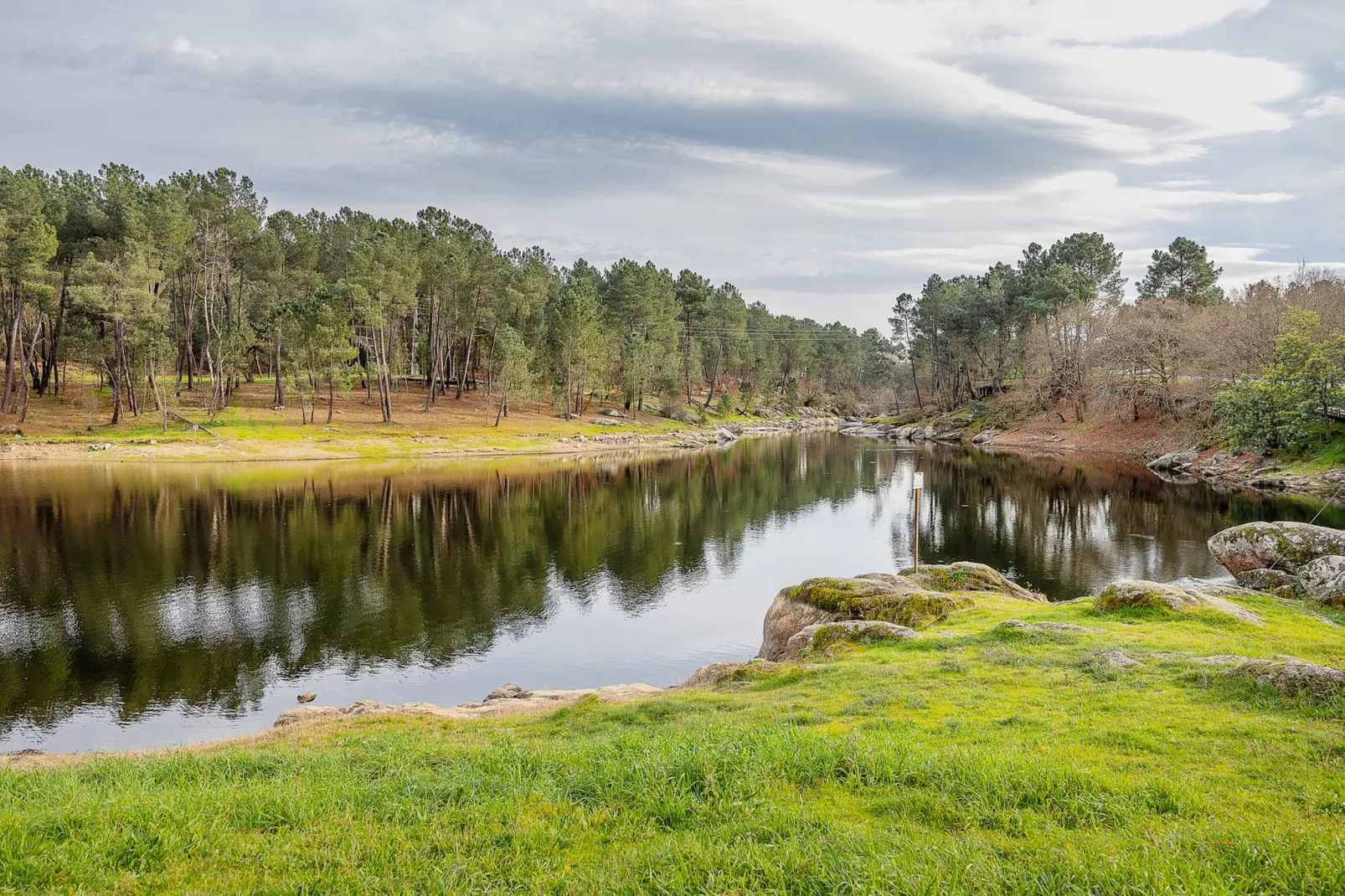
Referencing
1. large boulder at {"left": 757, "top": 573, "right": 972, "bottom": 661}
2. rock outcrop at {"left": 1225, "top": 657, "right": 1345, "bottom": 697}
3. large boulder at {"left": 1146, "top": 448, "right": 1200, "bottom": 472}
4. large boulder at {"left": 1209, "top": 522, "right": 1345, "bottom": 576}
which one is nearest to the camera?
rock outcrop at {"left": 1225, "top": 657, "right": 1345, "bottom": 697}

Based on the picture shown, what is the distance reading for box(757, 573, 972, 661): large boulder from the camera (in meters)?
18.5

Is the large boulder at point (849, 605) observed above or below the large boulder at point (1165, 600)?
below

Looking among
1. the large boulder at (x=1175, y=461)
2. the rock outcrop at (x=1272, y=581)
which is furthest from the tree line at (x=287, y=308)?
the rock outcrop at (x=1272, y=581)

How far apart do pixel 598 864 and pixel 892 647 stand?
11.0 meters

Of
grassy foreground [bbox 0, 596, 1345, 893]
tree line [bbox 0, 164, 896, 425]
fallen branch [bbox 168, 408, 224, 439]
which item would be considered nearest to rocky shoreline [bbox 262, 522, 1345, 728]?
grassy foreground [bbox 0, 596, 1345, 893]

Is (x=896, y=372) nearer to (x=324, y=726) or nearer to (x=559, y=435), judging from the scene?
(x=559, y=435)

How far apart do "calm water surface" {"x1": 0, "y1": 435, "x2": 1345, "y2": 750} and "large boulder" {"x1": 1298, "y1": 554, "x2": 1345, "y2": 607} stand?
9036mm

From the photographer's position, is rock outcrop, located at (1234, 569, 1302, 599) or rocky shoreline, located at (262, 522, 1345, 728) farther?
→ rock outcrop, located at (1234, 569, 1302, 599)

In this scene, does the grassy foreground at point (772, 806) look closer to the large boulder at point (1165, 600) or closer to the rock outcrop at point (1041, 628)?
the rock outcrop at point (1041, 628)

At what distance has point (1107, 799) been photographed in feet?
21.0

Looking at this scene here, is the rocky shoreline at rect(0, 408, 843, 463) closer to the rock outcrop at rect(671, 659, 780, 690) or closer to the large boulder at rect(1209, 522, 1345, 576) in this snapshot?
the rock outcrop at rect(671, 659, 780, 690)

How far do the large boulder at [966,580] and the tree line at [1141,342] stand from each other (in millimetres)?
42683

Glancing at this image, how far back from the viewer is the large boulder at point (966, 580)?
2214 cm

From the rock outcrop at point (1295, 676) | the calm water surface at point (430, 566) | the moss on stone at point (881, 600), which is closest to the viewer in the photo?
the rock outcrop at point (1295, 676)
